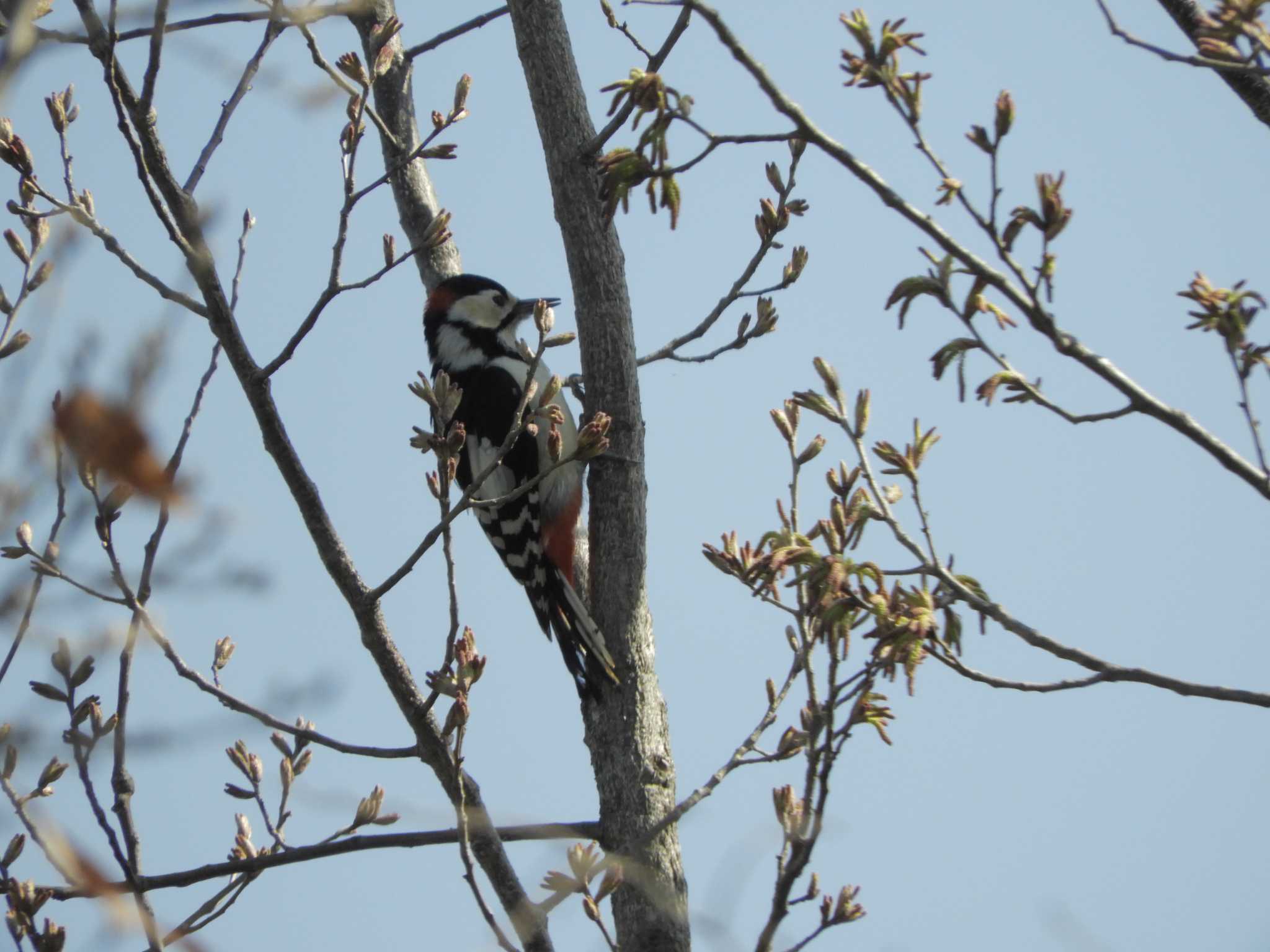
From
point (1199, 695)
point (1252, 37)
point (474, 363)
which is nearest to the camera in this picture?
point (1252, 37)

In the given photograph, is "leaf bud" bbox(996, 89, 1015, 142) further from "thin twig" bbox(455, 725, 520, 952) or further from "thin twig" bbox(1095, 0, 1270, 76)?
"thin twig" bbox(455, 725, 520, 952)

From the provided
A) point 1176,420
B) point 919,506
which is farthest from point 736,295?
point 1176,420

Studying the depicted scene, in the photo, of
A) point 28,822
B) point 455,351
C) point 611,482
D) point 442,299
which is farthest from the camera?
point 455,351

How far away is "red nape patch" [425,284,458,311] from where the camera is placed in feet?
17.4

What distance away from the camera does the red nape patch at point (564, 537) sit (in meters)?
4.84

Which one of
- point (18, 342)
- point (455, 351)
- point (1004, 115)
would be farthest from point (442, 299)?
point (1004, 115)

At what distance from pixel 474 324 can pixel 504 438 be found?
0.87 m

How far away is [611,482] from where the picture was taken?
3752 mm

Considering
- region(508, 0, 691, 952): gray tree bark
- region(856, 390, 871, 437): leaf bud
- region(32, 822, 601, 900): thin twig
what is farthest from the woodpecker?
region(856, 390, 871, 437): leaf bud

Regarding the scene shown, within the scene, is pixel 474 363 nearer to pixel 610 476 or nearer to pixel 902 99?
pixel 610 476

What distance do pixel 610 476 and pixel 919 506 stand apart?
4.39ft

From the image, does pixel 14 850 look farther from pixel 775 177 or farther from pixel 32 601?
pixel 775 177

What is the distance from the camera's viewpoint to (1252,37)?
2.15m

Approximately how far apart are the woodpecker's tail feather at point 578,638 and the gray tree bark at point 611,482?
42mm
